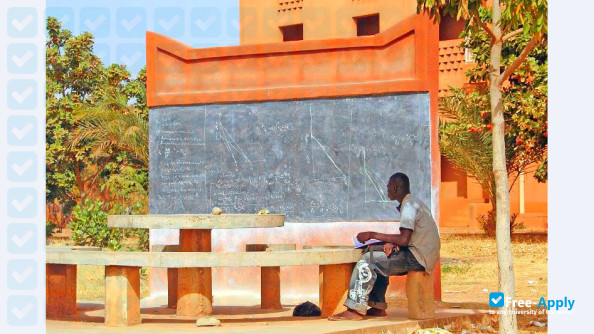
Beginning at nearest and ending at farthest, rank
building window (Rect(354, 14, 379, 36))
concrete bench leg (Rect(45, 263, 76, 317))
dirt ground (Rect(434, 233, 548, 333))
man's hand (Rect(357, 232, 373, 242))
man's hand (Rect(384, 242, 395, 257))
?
man's hand (Rect(384, 242, 395, 257)) < man's hand (Rect(357, 232, 373, 242)) < concrete bench leg (Rect(45, 263, 76, 317)) < dirt ground (Rect(434, 233, 548, 333)) < building window (Rect(354, 14, 379, 36))

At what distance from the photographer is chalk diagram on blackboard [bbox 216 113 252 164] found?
43.5 feet

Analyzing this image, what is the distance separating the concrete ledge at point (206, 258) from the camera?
9156 millimetres

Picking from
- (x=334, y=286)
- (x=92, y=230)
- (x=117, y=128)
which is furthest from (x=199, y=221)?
(x=92, y=230)

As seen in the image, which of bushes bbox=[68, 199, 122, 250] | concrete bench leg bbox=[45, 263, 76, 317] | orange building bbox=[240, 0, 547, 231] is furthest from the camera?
orange building bbox=[240, 0, 547, 231]

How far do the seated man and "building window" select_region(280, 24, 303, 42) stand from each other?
867 inches

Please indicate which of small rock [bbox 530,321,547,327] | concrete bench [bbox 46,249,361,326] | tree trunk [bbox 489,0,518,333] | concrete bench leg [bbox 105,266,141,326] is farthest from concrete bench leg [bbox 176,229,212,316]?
small rock [bbox 530,321,547,327]

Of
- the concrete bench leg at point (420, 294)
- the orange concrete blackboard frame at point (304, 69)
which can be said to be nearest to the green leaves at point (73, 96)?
the orange concrete blackboard frame at point (304, 69)

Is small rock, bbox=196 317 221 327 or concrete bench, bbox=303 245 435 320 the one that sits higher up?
concrete bench, bbox=303 245 435 320

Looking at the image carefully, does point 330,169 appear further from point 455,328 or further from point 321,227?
point 455,328

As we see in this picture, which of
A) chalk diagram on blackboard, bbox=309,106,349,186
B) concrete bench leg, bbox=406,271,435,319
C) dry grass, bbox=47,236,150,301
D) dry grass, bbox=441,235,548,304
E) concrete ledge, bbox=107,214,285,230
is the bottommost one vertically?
dry grass, bbox=47,236,150,301

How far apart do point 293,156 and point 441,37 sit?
707 inches

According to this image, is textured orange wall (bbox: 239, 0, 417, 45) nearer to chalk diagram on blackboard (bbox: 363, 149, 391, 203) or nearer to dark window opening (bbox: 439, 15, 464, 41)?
dark window opening (bbox: 439, 15, 464, 41)

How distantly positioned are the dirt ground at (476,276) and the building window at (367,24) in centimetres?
800

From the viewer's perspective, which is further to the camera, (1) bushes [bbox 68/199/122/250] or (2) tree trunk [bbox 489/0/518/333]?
(1) bushes [bbox 68/199/122/250]
